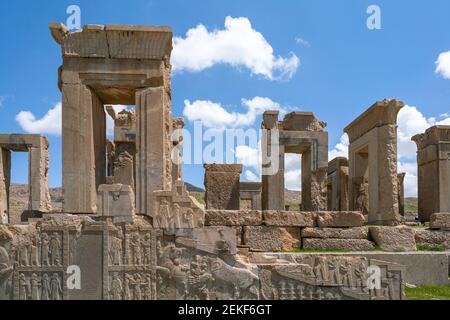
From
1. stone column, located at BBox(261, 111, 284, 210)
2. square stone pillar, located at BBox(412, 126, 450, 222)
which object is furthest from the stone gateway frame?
square stone pillar, located at BBox(412, 126, 450, 222)

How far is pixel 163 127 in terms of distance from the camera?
25.0 ft

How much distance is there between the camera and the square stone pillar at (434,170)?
13.0 meters

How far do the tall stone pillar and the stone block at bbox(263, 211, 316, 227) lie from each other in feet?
11.3

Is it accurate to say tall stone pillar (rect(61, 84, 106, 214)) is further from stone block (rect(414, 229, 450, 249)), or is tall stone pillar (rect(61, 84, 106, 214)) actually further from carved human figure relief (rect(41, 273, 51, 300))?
stone block (rect(414, 229, 450, 249))

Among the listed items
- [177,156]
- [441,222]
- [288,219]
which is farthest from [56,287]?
[177,156]

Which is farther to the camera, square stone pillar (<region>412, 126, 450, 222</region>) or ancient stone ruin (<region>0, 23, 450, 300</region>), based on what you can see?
square stone pillar (<region>412, 126, 450, 222</region>)

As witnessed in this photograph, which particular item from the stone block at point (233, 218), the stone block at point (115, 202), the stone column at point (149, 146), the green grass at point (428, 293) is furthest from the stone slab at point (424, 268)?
the stone block at point (115, 202)

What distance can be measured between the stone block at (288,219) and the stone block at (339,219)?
0.17 meters

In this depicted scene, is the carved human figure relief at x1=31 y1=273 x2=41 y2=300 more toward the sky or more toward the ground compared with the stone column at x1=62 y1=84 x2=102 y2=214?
more toward the ground

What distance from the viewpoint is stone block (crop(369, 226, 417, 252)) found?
7775 mm
